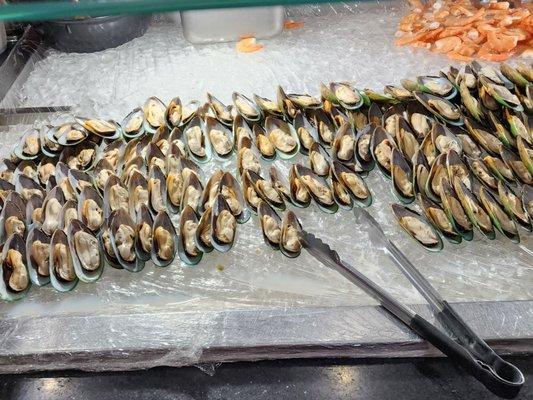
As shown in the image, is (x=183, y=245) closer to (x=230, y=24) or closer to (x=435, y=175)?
(x=435, y=175)

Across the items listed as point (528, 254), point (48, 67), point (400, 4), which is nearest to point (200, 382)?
point (528, 254)

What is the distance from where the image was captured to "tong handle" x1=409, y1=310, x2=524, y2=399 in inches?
35.9

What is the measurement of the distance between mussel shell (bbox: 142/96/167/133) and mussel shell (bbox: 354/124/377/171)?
1.91 feet

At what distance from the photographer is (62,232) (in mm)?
1294

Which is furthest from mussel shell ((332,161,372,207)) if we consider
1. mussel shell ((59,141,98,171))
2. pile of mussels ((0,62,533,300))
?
mussel shell ((59,141,98,171))

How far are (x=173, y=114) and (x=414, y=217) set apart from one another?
78 cm

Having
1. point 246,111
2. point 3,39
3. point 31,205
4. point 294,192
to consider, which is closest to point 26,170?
point 31,205

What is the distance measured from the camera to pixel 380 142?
4.89ft

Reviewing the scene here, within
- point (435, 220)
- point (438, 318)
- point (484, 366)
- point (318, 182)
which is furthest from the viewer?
point (318, 182)

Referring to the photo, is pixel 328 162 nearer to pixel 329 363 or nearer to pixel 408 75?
pixel 329 363

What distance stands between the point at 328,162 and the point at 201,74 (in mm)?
779

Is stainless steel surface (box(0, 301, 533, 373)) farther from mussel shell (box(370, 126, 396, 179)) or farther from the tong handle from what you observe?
mussel shell (box(370, 126, 396, 179))

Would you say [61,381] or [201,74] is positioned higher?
[201,74]

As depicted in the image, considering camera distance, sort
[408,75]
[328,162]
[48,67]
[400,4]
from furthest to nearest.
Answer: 1. [400,4]
2. [48,67]
3. [408,75]
4. [328,162]
